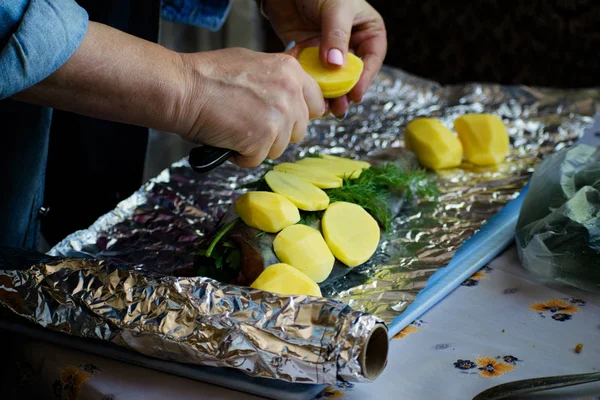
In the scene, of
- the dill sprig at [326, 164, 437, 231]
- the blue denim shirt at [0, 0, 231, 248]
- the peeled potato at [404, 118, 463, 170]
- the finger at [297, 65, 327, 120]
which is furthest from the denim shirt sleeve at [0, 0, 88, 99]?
the peeled potato at [404, 118, 463, 170]

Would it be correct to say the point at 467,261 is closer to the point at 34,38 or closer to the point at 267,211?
the point at 267,211

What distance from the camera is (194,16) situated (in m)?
2.07

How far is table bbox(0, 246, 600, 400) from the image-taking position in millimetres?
1084

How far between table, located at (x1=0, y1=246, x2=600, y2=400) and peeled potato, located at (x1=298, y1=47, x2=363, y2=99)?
1.76 feet

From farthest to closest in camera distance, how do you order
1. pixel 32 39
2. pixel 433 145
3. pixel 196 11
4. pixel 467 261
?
pixel 196 11
pixel 433 145
pixel 467 261
pixel 32 39

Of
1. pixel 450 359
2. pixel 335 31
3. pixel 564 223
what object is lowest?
pixel 450 359

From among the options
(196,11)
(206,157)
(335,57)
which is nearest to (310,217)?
(206,157)

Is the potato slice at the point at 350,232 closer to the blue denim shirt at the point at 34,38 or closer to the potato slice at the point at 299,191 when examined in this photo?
the potato slice at the point at 299,191

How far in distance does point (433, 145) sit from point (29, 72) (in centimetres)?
125

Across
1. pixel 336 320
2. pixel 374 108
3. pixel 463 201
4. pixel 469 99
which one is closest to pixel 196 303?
pixel 336 320

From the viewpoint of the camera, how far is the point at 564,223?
1.41 m

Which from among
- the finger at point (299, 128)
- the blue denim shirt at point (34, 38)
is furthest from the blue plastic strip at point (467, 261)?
the blue denim shirt at point (34, 38)

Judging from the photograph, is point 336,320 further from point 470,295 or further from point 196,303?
point 470,295

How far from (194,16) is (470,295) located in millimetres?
1251
